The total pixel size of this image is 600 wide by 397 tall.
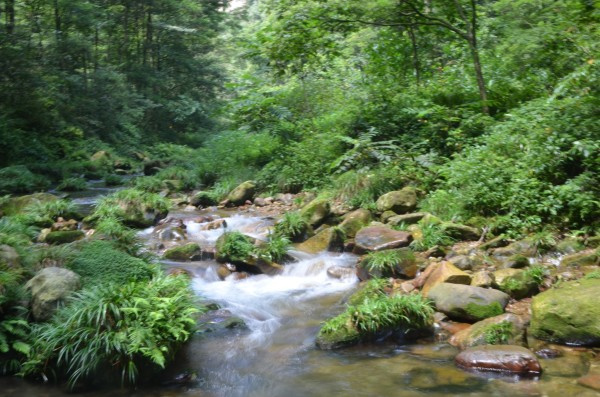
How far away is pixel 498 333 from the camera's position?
5.01 metres

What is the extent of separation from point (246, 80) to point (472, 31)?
10.0m

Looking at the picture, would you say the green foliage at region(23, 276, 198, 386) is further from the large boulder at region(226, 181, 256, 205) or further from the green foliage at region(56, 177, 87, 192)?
the green foliage at region(56, 177, 87, 192)

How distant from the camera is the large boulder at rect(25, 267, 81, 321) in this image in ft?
16.9

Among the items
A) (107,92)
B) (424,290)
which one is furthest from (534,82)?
(107,92)

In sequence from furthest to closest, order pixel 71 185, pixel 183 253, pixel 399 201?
pixel 71 185
pixel 399 201
pixel 183 253

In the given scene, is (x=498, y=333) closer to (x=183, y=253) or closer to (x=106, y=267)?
(x=106, y=267)

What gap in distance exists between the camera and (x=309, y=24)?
1185cm

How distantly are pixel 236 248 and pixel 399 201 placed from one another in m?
3.87

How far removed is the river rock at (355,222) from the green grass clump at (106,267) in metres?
4.32

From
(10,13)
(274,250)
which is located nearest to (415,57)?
(274,250)

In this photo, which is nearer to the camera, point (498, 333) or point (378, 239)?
point (498, 333)

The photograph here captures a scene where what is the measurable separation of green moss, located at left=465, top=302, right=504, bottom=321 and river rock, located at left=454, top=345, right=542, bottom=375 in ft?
2.32

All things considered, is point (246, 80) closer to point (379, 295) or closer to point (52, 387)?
point (379, 295)

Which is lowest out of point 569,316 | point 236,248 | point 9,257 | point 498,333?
point 236,248
